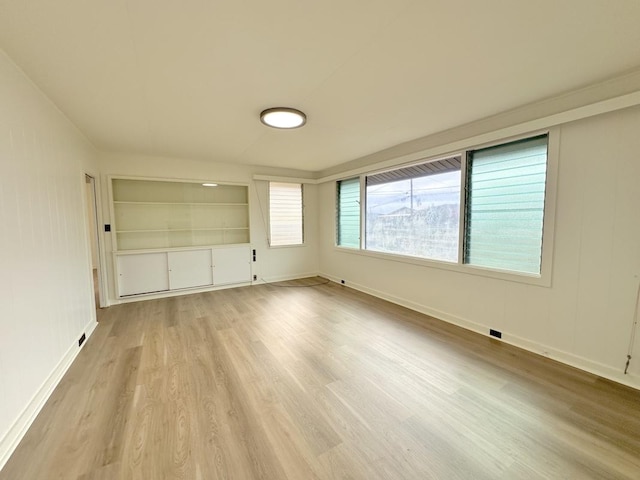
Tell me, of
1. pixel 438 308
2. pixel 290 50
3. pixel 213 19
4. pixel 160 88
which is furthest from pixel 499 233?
pixel 160 88

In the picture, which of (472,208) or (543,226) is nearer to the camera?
(543,226)

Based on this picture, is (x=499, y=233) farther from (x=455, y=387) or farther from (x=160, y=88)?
(x=160, y=88)

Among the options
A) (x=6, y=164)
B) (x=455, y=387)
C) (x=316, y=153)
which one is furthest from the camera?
(x=316, y=153)

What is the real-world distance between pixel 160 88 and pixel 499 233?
350 centimetres

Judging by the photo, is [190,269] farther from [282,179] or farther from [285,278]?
[282,179]

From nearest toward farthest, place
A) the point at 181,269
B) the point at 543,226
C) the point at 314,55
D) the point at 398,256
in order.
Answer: the point at 314,55 → the point at 543,226 → the point at 398,256 → the point at 181,269

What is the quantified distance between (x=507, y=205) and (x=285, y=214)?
13.1ft

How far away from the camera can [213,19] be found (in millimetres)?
1394

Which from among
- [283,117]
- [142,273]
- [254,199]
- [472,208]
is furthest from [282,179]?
[472,208]

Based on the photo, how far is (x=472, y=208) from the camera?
10.0 ft

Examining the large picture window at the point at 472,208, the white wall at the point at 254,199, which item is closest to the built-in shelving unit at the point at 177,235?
the white wall at the point at 254,199

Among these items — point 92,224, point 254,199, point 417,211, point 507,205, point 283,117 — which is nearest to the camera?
point 283,117

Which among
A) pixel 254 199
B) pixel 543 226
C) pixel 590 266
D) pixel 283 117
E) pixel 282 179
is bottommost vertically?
pixel 590 266

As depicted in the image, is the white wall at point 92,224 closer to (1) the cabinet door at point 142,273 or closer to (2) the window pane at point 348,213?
(1) the cabinet door at point 142,273
